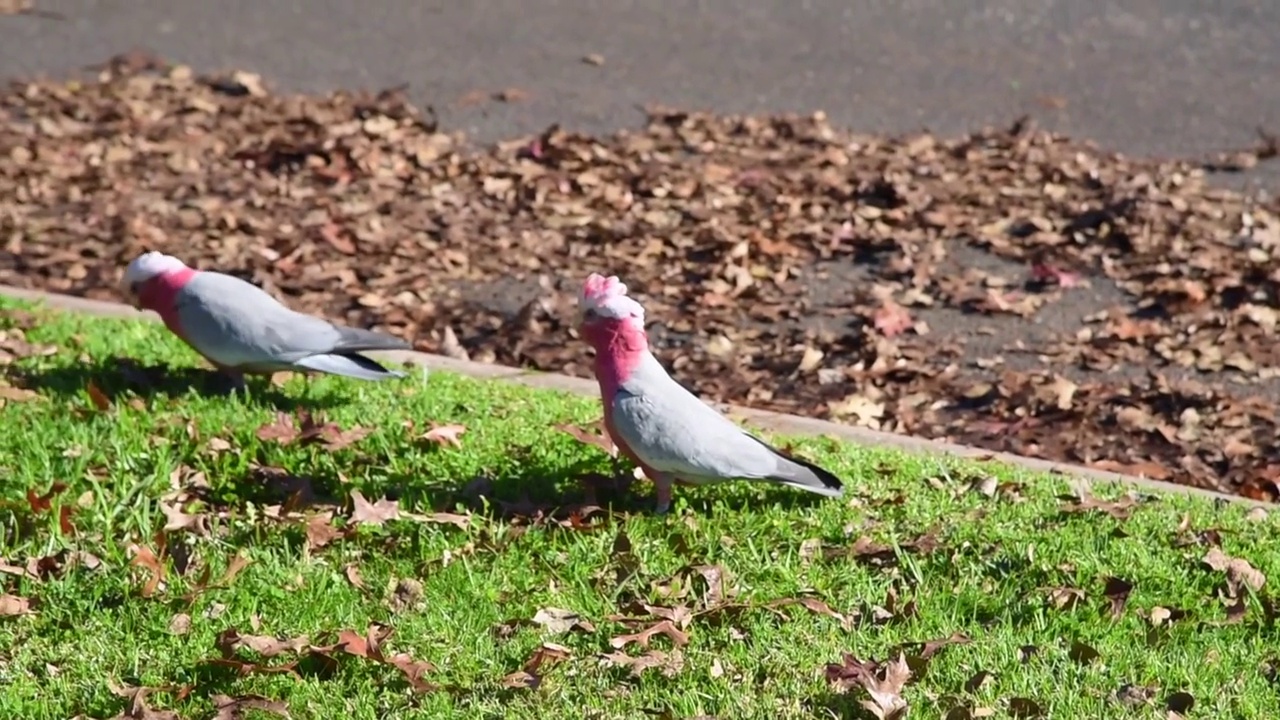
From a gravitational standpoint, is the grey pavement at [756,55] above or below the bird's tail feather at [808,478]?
above

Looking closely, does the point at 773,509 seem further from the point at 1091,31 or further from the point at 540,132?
the point at 1091,31

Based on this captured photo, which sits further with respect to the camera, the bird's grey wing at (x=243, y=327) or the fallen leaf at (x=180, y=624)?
the bird's grey wing at (x=243, y=327)

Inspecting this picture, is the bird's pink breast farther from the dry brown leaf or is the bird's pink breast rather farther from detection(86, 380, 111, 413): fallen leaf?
the dry brown leaf

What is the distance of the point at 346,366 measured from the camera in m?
6.13

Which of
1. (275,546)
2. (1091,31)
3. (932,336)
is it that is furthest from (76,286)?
(1091,31)

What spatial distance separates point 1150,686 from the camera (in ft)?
14.1

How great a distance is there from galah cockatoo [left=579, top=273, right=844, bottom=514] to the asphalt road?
5.44 metres

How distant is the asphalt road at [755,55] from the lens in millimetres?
10750

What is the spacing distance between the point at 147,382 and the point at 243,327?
65 cm

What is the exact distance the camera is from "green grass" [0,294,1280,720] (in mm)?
4316

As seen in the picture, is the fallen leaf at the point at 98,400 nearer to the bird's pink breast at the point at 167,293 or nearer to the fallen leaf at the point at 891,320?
the bird's pink breast at the point at 167,293

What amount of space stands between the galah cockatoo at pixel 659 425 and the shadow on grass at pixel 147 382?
149 centimetres

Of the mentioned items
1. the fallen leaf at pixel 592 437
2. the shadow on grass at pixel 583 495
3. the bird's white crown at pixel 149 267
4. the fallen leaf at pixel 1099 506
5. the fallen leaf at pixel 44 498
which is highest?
the bird's white crown at pixel 149 267

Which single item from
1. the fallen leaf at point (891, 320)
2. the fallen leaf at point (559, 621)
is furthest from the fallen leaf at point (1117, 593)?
the fallen leaf at point (891, 320)
